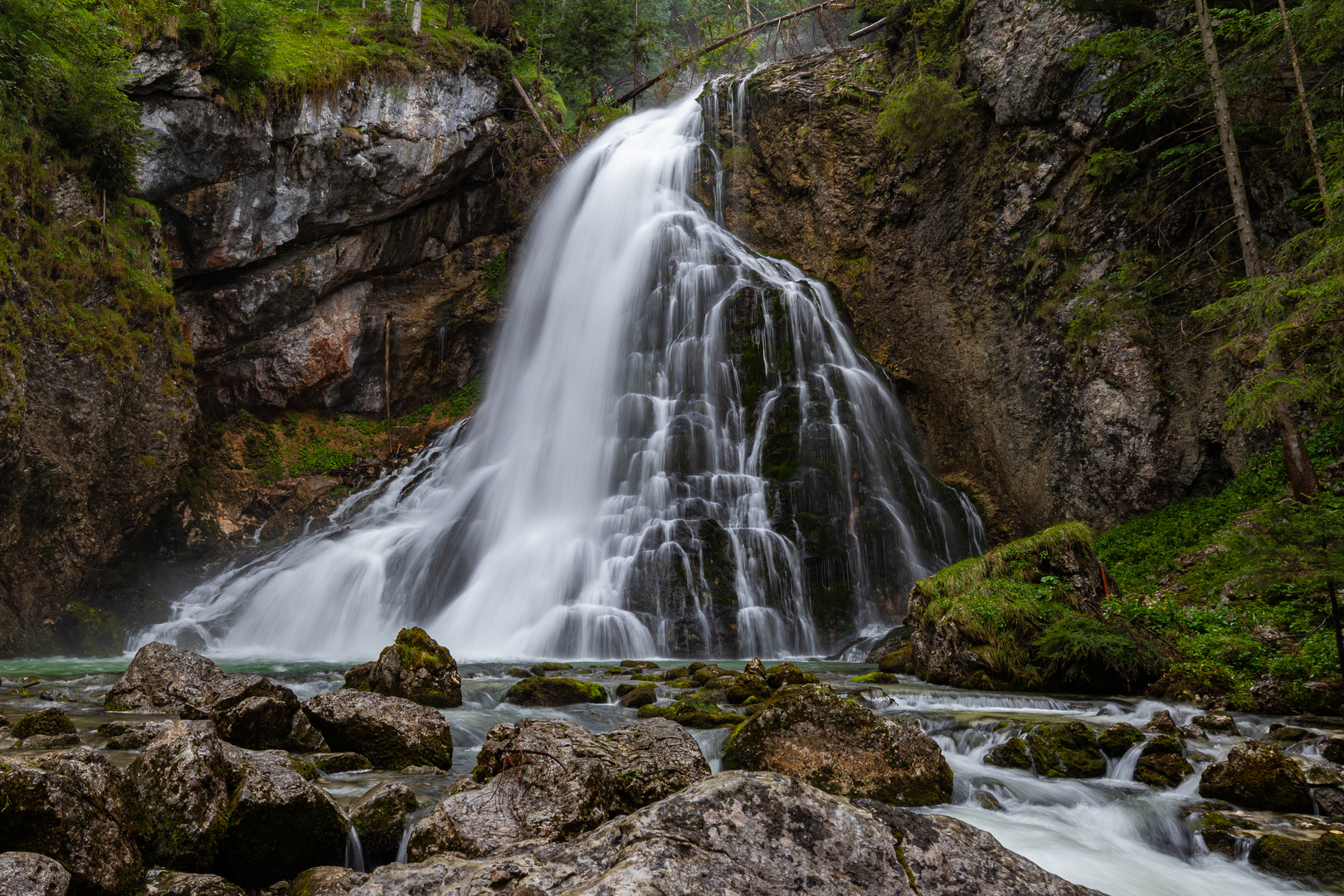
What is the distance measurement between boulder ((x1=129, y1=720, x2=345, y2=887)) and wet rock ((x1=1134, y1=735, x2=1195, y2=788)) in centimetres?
607

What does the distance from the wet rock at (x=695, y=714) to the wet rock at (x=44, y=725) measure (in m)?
5.10

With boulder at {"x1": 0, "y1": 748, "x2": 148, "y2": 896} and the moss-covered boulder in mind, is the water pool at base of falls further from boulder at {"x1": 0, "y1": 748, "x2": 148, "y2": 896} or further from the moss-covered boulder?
boulder at {"x1": 0, "y1": 748, "x2": 148, "y2": 896}

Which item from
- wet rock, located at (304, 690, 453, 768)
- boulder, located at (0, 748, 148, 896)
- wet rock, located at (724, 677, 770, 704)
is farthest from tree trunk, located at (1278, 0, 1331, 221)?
boulder, located at (0, 748, 148, 896)

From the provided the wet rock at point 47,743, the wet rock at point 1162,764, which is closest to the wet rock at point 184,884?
the wet rock at point 47,743

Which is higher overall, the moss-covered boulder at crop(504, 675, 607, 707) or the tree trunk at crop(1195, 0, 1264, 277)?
the tree trunk at crop(1195, 0, 1264, 277)

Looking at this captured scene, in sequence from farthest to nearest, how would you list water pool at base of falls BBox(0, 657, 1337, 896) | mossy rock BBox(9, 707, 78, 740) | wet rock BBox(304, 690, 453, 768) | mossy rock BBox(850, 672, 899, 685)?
mossy rock BBox(850, 672, 899, 685) < wet rock BBox(304, 690, 453, 768) < mossy rock BBox(9, 707, 78, 740) < water pool at base of falls BBox(0, 657, 1337, 896)

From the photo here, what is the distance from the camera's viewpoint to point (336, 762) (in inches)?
224

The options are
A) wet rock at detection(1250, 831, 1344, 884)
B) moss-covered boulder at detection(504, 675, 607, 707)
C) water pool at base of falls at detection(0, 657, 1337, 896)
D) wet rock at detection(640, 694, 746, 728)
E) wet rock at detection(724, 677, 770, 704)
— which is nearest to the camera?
wet rock at detection(1250, 831, 1344, 884)

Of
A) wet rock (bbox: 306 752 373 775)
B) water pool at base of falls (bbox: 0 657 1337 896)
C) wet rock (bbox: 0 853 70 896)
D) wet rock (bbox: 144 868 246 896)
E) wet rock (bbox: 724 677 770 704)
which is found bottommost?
water pool at base of falls (bbox: 0 657 1337 896)

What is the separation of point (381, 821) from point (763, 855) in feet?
10.1

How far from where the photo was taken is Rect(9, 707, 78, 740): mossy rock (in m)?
5.89

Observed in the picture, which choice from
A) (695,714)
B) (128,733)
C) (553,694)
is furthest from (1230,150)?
(128,733)

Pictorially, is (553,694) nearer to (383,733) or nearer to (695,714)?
(695,714)

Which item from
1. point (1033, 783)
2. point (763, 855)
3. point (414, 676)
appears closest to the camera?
point (763, 855)
